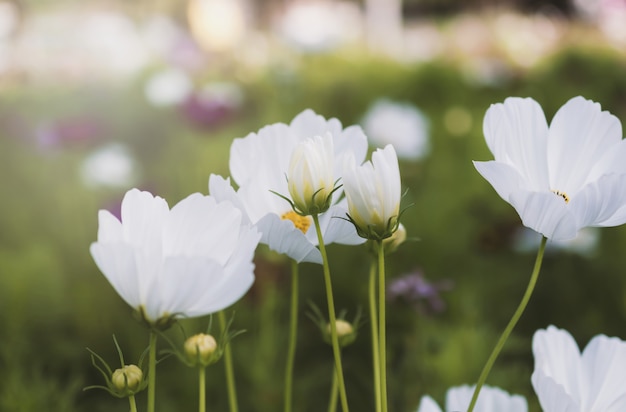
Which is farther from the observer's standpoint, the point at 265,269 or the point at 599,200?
the point at 265,269

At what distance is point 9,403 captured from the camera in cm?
81

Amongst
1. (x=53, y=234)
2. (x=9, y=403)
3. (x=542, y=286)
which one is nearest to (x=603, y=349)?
(x=9, y=403)

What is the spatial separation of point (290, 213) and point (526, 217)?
5.5 inches

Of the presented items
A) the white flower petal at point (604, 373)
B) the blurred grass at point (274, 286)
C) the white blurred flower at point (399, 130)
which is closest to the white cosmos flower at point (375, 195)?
the white flower petal at point (604, 373)

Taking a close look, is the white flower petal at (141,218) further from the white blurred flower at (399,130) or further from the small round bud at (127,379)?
the white blurred flower at (399,130)

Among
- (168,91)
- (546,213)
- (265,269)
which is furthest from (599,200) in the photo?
(168,91)

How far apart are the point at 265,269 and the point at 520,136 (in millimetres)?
759

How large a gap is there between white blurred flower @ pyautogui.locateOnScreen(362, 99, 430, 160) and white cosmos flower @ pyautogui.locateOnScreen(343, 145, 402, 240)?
1.34 metres

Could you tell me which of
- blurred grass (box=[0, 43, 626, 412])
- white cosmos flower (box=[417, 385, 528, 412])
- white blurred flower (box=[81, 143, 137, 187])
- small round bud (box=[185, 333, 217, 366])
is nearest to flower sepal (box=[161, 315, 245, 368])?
small round bud (box=[185, 333, 217, 366])

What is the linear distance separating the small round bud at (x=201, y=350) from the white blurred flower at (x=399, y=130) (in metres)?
1.36

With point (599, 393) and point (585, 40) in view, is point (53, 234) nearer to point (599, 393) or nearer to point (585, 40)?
point (599, 393)

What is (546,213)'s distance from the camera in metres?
0.31

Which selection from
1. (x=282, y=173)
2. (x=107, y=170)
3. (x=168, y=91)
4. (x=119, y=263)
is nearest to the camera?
(x=119, y=263)

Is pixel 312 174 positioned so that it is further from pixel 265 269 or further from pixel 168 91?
pixel 168 91
